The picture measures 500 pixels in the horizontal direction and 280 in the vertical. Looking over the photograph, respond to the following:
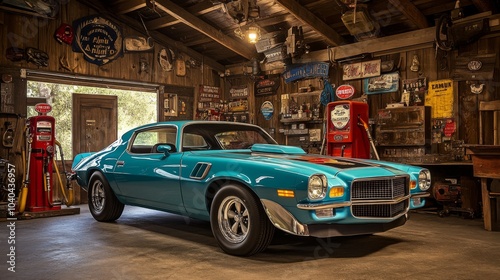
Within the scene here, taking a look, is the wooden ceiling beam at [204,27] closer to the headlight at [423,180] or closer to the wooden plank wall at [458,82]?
the wooden plank wall at [458,82]

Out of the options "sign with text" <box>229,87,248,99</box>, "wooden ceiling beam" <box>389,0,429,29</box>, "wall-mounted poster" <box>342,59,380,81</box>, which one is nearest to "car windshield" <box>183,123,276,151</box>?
"wooden ceiling beam" <box>389,0,429,29</box>

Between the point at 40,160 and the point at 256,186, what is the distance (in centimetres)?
444

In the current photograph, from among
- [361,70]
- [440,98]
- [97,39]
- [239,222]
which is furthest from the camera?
[97,39]

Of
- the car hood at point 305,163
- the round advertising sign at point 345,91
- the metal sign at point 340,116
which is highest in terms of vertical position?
the round advertising sign at point 345,91

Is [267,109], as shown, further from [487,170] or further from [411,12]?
[487,170]

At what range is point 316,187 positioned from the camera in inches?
144

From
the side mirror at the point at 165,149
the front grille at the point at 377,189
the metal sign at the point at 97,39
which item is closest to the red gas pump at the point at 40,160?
the metal sign at the point at 97,39

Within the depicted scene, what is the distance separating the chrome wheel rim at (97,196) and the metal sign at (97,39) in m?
3.43

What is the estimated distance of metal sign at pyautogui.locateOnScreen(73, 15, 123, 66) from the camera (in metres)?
8.65

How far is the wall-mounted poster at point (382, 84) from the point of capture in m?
7.86

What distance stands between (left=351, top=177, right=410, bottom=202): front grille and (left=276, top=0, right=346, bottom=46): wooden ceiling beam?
4.41 metres

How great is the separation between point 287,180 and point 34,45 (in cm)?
634

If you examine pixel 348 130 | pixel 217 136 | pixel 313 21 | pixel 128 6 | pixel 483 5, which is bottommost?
pixel 217 136

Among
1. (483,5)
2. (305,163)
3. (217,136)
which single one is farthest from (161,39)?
(305,163)
